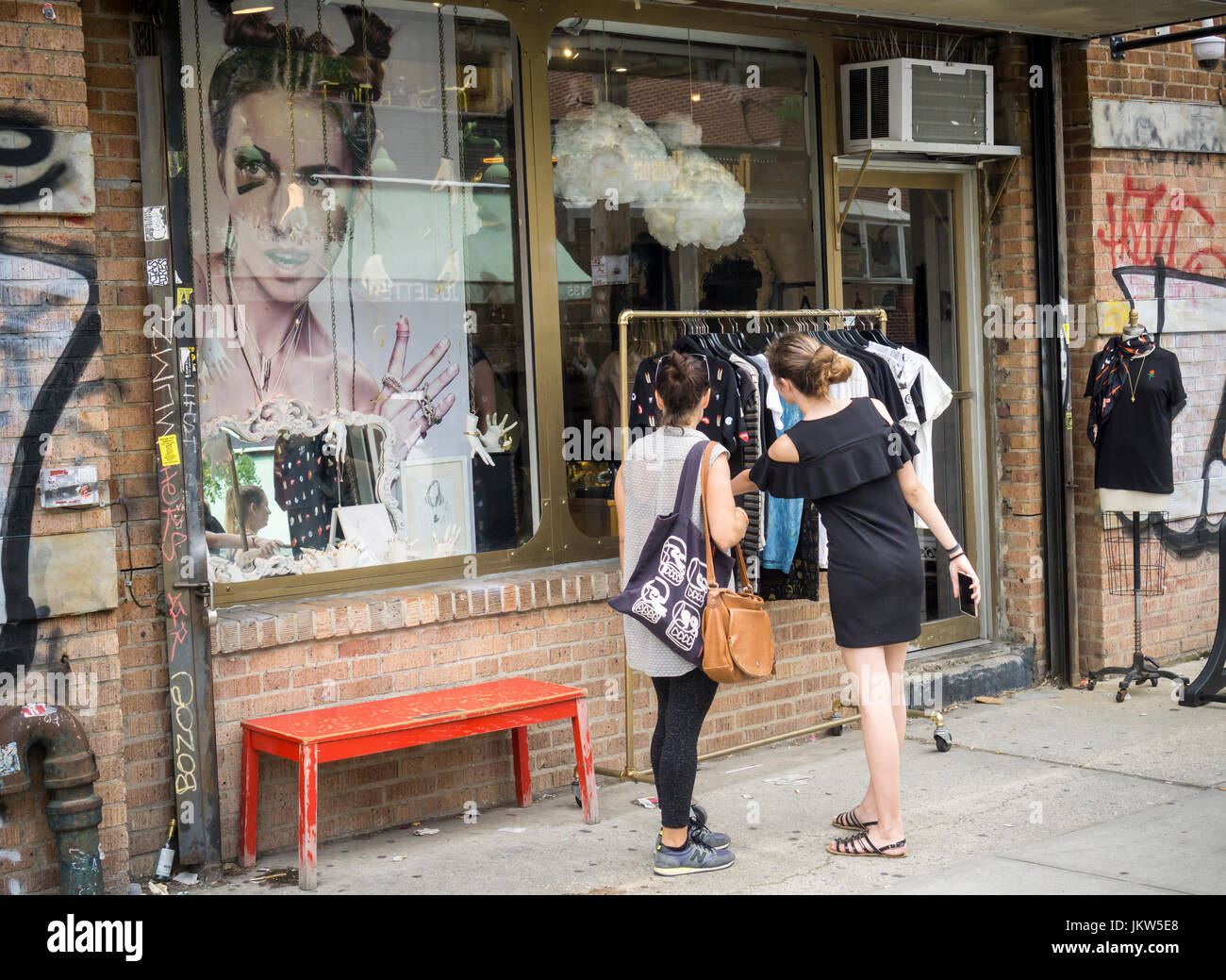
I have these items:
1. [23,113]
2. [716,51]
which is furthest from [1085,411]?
[23,113]

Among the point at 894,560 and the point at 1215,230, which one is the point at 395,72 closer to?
the point at 894,560

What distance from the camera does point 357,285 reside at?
6172mm

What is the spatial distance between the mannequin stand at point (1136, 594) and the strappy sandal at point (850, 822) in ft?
9.51

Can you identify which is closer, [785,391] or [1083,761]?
[785,391]

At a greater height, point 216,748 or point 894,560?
point 894,560

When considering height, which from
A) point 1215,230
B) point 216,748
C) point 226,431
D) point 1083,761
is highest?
point 1215,230

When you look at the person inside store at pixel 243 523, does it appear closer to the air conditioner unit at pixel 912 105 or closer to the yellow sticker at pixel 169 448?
the yellow sticker at pixel 169 448

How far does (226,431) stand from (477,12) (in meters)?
2.27

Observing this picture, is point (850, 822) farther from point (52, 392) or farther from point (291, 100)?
point (291, 100)

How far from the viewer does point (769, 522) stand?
650 centimetres

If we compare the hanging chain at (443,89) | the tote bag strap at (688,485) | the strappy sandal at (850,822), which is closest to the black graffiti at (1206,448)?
the strappy sandal at (850,822)

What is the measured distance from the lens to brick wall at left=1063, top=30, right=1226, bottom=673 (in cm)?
827

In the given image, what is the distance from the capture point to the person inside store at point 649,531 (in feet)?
16.6

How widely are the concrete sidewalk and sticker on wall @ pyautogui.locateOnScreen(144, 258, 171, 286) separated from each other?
2278mm
